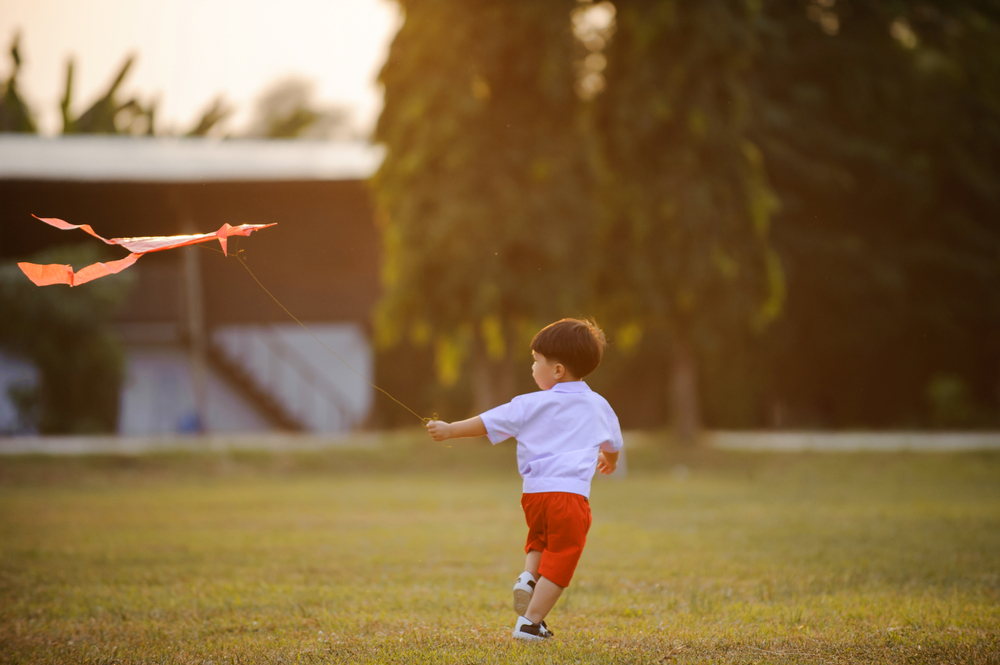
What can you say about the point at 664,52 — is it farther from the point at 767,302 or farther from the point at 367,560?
the point at 367,560

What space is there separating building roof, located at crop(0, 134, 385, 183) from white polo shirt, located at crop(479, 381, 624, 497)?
14.7 m

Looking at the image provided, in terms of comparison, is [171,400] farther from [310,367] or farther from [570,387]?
[570,387]

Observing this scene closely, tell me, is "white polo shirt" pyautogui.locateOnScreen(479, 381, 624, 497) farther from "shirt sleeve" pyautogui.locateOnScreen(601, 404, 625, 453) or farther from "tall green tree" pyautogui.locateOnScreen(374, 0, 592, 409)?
"tall green tree" pyautogui.locateOnScreen(374, 0, 592, 409)

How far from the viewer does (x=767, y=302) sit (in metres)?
17.8

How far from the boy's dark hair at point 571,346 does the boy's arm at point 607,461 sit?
412mm

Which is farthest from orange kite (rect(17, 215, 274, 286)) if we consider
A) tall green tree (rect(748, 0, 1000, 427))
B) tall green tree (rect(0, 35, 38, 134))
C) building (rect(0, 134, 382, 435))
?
tall green tree (rect(0, 35, 38, 134))

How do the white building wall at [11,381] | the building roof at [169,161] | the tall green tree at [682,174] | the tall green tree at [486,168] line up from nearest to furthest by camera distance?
the tall green tree at [486,168] → the tall green tree at [682,174] → the building roof at [169,161] → the white building wall at [11,381]

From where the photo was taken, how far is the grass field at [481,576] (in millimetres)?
4074

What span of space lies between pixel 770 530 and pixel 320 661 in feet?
17.9

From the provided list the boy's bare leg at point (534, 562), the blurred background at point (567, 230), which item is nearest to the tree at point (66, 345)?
the blurred background at point (567, 230)

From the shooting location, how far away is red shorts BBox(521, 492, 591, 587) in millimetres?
4039

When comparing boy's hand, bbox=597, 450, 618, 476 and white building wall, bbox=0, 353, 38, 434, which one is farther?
white building wall, bbox=0, 353, 38, 434

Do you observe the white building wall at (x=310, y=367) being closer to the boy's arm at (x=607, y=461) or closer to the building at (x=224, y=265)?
the building at (x=224, y=265)

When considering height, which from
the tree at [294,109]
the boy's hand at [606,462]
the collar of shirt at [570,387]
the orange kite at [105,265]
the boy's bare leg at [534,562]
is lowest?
the boy's bare leg at [534,562]
